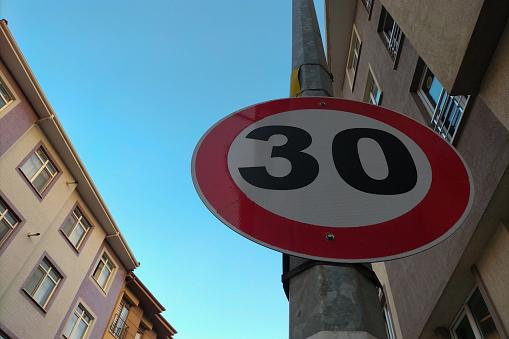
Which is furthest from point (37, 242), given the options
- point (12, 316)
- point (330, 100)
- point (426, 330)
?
point (330, 100)

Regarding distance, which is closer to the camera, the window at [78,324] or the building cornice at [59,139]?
the building cornice at [59,139]

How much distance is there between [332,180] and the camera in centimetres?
169

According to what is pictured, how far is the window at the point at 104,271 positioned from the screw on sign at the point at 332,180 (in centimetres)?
1845

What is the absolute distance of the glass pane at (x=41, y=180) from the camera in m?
14.8

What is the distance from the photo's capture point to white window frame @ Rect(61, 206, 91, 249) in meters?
16.3

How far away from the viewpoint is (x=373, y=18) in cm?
1015

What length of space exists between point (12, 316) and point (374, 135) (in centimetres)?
1432

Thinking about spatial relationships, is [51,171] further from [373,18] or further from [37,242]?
[373,18]

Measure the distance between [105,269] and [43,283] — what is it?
481 cm

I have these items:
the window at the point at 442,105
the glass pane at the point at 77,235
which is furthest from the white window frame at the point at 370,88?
the glass pane at the point at 77,235

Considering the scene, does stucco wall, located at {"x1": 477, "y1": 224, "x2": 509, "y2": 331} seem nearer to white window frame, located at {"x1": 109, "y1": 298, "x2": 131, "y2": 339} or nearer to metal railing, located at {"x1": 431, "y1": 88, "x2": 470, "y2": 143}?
metal railing, located at {"x1": 431, "y1": 88, "x2": 470, "y2": 143}

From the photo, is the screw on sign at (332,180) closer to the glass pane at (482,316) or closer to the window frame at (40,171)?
the glass pane at (482,316)

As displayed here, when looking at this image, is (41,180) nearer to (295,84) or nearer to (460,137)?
(460,137)

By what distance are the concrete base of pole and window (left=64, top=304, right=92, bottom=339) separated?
55.5ft
